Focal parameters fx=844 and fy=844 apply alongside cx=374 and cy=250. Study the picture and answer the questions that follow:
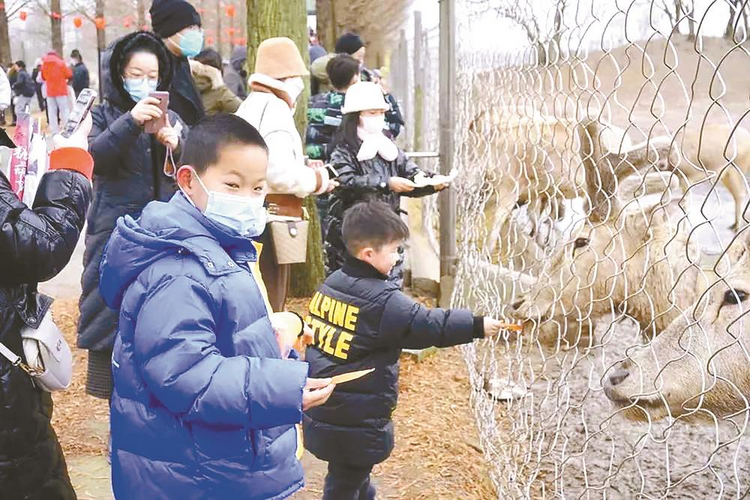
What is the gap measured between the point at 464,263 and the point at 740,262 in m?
3.03

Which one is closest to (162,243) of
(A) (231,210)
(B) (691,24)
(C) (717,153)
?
(A) (231,210)

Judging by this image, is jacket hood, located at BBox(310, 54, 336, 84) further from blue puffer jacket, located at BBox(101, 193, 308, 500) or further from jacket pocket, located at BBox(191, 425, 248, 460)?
jacket pocket, located at BBox(191, 425, 248, 460)

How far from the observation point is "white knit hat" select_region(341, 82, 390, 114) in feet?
16.7

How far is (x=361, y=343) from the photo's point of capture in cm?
316

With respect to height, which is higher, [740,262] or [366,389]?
[740,262]

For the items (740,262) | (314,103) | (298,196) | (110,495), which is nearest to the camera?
(740,262)

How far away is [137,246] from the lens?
2057 mm

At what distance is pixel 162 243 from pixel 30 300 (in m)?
0.70

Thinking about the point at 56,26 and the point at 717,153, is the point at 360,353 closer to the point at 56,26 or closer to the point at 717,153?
the point at 717,153

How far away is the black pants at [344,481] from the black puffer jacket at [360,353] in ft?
0.21

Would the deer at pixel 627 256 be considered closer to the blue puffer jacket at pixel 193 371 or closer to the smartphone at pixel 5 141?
the blue puffer jacket at pixel 193 371

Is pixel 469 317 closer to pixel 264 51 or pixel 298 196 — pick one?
pixel 298 196

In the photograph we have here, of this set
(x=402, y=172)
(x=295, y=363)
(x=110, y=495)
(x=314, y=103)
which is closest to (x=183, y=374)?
(x=295, y=363)

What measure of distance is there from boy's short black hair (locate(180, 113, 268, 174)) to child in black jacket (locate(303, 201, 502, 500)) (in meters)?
1.06
